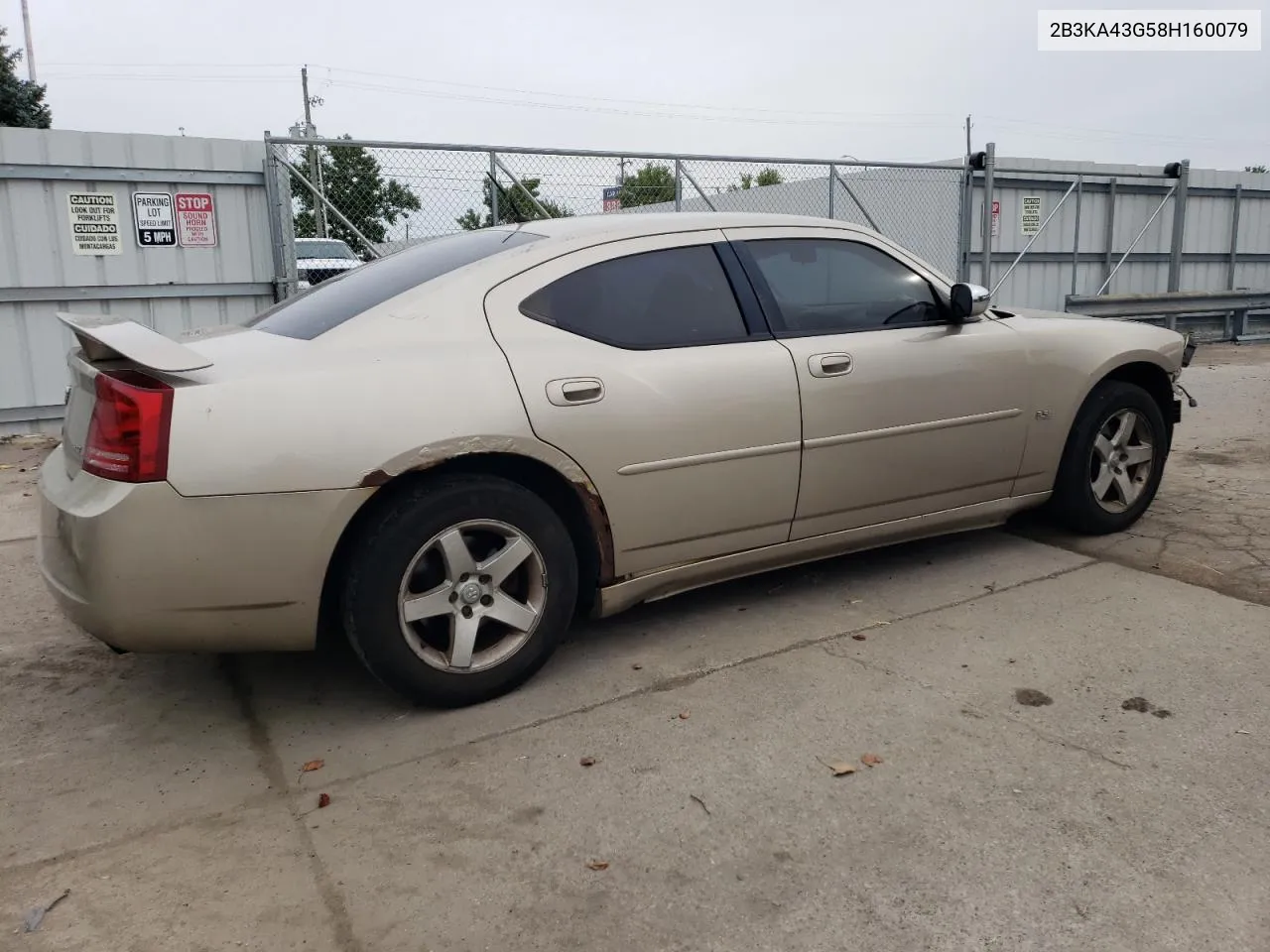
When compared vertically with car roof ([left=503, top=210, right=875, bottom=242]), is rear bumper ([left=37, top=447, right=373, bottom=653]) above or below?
below

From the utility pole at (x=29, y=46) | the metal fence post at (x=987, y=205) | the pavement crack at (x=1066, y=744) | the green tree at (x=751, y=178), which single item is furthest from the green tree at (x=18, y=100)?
the pavement crack at (x=1066, y=744)

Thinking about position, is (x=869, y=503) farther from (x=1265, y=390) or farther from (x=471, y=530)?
(x=1265, y=390)

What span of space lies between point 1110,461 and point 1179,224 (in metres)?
12.0

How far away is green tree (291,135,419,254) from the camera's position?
8.11m

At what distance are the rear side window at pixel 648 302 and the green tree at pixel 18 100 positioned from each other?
30.6 metres

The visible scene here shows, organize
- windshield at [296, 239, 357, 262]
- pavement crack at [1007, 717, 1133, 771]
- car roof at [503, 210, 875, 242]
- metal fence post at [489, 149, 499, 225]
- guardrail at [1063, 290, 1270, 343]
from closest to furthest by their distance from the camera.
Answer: pavement crack at [1007, 717, 1133, 771]
car roof at [503, 210, 875, 242]
metal fence post at [489, 149, 499, 225]
windshield at [296, 239, 357, 262]
guardrail at [1063, 290, 1270, 343]

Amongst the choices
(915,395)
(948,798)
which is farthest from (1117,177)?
(948,798)

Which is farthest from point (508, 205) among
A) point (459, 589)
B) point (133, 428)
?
point (133, 428)

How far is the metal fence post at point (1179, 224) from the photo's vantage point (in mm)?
14711

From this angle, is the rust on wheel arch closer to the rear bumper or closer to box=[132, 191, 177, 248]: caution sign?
the rear bumper

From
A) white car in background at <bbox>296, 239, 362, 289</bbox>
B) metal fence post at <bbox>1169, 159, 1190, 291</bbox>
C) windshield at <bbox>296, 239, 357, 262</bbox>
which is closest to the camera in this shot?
white car in background at <bbox>296, 239, 362, 289</bbox>

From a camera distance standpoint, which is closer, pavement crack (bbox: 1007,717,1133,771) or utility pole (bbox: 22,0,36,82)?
pavement crack (bbox: 1007,717,1133,771)

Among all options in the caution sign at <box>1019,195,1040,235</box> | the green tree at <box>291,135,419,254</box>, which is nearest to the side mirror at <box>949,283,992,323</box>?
the green tree at <box>291,135,419,254</box>

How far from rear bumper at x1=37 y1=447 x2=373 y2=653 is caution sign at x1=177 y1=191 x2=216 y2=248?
18.6 ft
